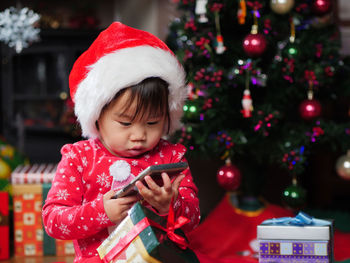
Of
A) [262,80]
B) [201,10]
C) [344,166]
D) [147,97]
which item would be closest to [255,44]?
[262,80]

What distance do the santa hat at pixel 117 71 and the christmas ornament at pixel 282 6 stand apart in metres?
0.79

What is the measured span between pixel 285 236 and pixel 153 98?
475mm

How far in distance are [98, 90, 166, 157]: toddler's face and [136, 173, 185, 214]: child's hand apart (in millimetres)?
160

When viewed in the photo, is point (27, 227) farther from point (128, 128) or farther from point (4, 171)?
point (128, 128)

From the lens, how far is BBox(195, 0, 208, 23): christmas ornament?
200 cm

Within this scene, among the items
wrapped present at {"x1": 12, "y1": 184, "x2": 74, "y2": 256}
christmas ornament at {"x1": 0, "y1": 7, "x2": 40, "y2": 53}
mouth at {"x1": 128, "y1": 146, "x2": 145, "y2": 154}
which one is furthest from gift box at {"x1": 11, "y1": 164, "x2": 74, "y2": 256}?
mouth at {"x1": 128, "y1": 146, "x2": 145, "y2": 154}

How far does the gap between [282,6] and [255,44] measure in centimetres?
20

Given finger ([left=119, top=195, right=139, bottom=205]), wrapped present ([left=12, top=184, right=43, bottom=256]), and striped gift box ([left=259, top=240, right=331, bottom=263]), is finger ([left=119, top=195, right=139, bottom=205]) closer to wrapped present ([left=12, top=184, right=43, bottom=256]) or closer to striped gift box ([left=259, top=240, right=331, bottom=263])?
striped gift box ([left=259, top=240, right=331, bottom=263])

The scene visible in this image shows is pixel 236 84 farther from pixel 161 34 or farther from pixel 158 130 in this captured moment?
pixel 161 34

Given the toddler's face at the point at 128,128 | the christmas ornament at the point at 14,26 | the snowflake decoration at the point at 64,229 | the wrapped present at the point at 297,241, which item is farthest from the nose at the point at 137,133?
the christmas ornament at the point at 14,26

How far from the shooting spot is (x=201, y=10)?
2.01m

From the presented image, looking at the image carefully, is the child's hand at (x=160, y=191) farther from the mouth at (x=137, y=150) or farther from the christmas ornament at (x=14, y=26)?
the christmas ornament at (x=14, y=26)

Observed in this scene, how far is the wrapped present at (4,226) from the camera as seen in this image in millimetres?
1980

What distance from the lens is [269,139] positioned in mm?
2039
